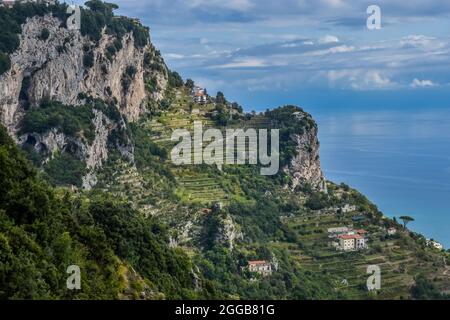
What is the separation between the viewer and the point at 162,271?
1272 inches

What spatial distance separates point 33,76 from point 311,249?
23.1 metres

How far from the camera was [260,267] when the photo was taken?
53.6 meters

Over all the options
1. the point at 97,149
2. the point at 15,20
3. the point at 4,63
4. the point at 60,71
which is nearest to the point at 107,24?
the point at 60,71

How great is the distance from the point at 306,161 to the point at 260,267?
2790 centimetres

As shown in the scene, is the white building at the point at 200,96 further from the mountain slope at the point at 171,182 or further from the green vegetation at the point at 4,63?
the green vegetation at the point at 4,63

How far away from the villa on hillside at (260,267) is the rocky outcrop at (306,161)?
23.3m

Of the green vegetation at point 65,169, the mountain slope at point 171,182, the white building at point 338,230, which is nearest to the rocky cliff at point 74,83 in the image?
the mountain slope at point 171,182

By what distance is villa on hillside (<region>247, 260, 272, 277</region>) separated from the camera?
52938mm

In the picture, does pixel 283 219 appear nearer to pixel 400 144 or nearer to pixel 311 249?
pixel 311 249

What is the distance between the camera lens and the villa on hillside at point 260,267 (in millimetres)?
52938

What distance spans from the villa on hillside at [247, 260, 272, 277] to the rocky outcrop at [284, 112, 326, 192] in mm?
23348

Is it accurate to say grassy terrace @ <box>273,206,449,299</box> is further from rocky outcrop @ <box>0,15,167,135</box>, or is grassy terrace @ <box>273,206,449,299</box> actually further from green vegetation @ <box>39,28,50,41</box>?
green vegetation @ <box>39,28,50,41</box>

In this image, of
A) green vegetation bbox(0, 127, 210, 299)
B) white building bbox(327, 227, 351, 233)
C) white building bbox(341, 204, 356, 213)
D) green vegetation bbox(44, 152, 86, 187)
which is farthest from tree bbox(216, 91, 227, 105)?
green vegetation bbox(0, 127, 210, 299)
